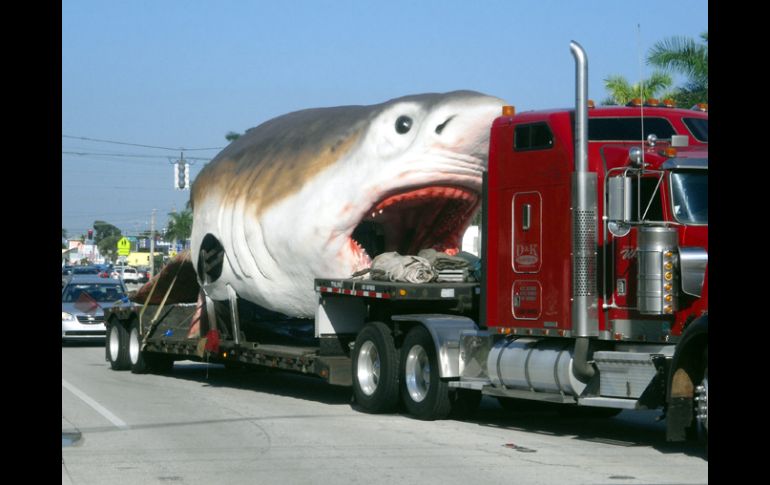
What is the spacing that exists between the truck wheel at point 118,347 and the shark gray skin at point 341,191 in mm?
4856

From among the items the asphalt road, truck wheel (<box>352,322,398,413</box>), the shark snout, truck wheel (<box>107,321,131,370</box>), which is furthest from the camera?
truck wheel (<box>107,321,131,370</box>)

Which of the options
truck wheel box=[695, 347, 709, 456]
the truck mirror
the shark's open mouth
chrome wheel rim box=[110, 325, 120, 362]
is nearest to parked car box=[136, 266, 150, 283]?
chrome wheel rim box=[110, 325, 120, 362]

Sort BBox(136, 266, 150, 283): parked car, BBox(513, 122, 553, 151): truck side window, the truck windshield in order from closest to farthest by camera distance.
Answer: the truck windshield → BBox(513, 122, 553, 151): truck side window → BBox(136, 266, 150, 283): parked car

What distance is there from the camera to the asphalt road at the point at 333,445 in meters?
10.4

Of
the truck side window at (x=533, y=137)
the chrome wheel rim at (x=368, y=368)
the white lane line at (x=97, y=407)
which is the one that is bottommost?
the white lane line at (x=97, y=407)

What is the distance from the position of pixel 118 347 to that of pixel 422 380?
984 centimetres

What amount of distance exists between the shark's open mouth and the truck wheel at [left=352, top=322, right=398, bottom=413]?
1438 mm

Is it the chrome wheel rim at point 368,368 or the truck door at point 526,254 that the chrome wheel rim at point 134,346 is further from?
the truck door at point 526,254

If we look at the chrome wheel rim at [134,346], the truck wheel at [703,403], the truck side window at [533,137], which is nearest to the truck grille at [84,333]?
the chrome wheel rim at [134,346]

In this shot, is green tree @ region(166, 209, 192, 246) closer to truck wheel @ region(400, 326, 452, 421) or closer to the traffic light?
the traffic light

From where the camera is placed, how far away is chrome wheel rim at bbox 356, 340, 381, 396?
15477 mm

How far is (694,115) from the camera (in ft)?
43.0
